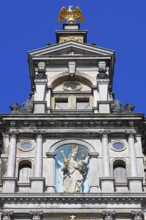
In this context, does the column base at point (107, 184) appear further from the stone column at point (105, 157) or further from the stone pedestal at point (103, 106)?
the stone pedestal at point (103, 106)

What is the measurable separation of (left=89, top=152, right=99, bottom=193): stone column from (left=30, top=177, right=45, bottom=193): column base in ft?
6.01

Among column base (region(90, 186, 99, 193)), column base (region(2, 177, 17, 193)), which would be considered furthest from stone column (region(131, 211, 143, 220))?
column base (region(2, 177, 17, 193))

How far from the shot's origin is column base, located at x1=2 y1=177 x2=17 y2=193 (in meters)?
24.9

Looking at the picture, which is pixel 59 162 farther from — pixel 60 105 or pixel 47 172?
pixel 60 105

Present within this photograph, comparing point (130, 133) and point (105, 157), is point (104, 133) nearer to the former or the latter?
point (130, 133)

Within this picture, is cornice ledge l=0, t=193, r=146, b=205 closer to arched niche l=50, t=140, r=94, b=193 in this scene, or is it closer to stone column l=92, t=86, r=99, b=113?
arched niche l=50, t=140, r=94, b=193

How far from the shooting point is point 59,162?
26469mm

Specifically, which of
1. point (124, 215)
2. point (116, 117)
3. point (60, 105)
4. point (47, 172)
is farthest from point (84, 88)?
point (124, 215)

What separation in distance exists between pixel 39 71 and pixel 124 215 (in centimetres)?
888

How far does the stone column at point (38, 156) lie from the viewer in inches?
1009

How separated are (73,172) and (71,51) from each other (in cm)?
786

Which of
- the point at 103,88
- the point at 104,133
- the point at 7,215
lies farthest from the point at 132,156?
the point at 7,215

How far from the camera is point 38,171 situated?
1009 inches

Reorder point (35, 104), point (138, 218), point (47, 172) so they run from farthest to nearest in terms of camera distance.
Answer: point (35, 104), point (47, 172), point (138, 218)
